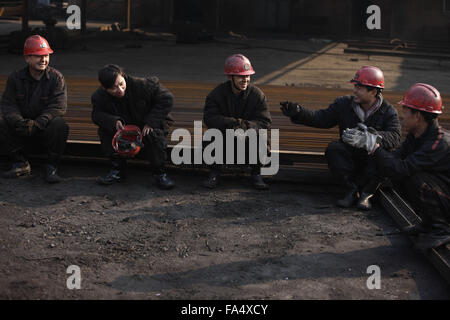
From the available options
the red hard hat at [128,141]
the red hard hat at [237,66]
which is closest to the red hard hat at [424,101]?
the red hard hat at [237,66]

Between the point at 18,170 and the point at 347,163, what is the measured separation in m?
3.16

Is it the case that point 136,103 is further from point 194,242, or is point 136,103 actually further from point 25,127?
point 194,242

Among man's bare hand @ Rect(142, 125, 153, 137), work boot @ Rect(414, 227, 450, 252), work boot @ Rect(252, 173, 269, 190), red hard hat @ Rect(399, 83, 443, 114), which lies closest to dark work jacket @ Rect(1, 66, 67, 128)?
man's bare hand @ Rect(142, 125, 153, 137)

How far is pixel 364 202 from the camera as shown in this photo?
554cm

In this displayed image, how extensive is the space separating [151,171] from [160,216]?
126cm

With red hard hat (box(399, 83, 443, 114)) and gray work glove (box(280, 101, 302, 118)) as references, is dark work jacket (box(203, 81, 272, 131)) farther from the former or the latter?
red hard hat (box(399, 83, 443, 114))

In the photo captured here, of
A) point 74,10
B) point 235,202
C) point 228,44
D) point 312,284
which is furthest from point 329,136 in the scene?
point 74,10

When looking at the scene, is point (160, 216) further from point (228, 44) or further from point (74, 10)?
point (74, 10)

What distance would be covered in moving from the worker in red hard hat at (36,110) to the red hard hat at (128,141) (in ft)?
2.06

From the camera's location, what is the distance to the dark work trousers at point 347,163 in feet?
18.4

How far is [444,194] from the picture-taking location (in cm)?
448

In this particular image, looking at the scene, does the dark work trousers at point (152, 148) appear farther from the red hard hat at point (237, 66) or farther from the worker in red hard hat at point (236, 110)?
the red hard hat at point (237, 66)

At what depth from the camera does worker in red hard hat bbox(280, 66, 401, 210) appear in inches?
216

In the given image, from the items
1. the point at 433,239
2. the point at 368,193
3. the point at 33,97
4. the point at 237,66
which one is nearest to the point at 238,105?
the point at 237,66
